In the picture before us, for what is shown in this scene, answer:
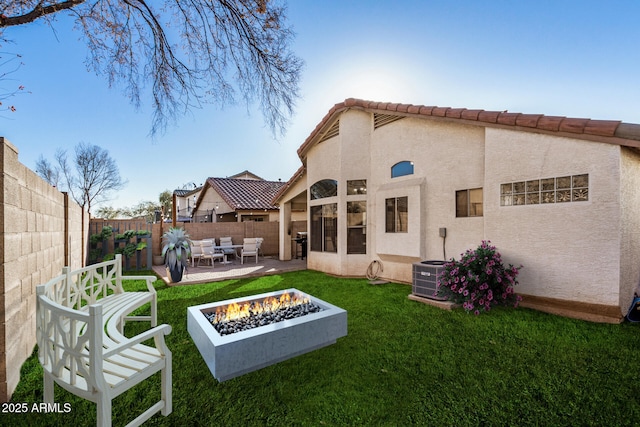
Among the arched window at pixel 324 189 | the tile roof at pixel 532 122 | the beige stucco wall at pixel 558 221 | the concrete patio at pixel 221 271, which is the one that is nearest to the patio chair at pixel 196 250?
the concrete patio at pixel 221 271

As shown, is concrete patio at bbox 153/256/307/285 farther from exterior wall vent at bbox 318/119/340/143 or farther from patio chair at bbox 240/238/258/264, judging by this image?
exterior wall vent at bbox 318/119/340/143

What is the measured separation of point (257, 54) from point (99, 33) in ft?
8.39

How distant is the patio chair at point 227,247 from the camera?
13666 mm

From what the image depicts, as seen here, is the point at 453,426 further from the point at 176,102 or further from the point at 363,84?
the point at 363,84

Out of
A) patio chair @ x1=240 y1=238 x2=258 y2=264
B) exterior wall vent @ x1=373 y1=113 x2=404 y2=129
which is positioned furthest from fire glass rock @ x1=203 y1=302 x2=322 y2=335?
patio chair @ x1=240 y1=238 x2=258 y2=264

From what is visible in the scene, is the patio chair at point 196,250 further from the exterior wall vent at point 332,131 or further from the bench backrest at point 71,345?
the bench backrest at point 71,345

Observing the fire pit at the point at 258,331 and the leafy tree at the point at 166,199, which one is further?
the leafy tree at the point at 166,199

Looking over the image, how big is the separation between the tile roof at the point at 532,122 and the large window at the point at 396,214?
2526 mm

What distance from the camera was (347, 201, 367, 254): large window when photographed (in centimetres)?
988

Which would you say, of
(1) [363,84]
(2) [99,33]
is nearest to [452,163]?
(1) [363,84]

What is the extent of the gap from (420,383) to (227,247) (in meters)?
11.8

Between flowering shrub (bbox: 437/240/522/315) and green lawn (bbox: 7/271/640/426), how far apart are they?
63cm

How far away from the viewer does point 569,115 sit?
571cm

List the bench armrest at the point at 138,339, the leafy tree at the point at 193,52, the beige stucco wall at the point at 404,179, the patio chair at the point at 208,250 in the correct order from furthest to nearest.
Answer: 1. the patio chair at the point at 208,250
2. the beige stucco wall at the point at 404,179
3. the leafy tree at the point at 193,52
4. the bench armrest at the point at 138,339
